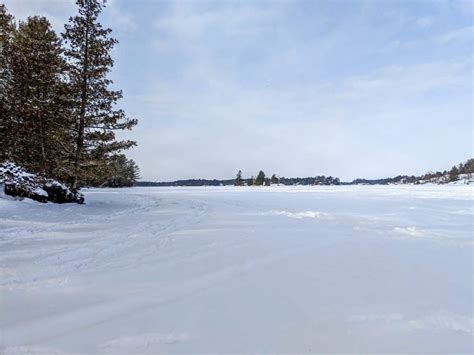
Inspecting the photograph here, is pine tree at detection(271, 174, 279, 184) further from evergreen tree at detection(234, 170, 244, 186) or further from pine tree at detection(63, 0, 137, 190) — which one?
pine tree at detection(63, 0, 137, 190)

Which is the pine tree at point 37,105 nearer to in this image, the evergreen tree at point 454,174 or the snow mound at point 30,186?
the snow mound at point 30,186

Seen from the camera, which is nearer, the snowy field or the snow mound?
the snowy field

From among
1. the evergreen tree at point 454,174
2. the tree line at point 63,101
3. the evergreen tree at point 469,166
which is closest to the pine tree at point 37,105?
the tree line at point 63,101

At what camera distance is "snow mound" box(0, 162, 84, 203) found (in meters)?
10.0

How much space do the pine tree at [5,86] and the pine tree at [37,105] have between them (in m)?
0.19

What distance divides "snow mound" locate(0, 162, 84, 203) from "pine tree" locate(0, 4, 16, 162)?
2.44 meters

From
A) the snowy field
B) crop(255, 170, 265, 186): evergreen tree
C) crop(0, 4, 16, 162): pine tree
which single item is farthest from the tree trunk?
crop(255, 170, 265, 186): evergreen tree

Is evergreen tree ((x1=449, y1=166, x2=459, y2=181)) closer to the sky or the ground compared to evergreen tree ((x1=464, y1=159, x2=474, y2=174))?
closer to the ground

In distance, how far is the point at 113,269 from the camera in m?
3.50

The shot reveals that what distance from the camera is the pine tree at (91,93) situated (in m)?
13.8

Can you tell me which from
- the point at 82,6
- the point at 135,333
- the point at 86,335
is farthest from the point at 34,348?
the point at 82,6

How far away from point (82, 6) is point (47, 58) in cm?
311

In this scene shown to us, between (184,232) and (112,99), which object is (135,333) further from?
(112,99)

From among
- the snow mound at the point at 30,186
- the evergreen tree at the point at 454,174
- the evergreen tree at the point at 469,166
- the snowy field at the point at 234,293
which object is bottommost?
the snowy field at the point at 234,293
